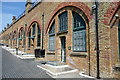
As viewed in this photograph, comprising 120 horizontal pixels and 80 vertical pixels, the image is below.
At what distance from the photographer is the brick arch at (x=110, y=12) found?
5909mm

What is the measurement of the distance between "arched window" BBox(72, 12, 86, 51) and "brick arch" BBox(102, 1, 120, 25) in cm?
192

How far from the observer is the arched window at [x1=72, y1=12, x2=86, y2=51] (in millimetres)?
8172

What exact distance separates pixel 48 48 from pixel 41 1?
569 centimetres

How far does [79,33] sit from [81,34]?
0.69 feet

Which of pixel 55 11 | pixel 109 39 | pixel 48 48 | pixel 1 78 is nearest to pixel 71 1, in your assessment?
pixel 55 11

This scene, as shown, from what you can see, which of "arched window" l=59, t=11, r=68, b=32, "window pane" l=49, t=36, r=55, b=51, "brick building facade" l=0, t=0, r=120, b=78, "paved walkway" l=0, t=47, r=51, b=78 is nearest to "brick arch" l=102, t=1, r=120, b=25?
"brick building facade" l=0, t=0, r=120, b=78

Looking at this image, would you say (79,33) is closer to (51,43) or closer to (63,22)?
(63,22)

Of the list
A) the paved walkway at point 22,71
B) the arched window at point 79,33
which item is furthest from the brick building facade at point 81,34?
the paved walkway at point 22,71

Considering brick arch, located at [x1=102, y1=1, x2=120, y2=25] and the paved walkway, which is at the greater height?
brick arch, located at [x1=102, y1=1, x2=120, y2=25]

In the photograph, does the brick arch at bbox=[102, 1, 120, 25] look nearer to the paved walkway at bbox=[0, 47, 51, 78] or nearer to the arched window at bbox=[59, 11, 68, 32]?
the arched window at bbox=[59, 11, 68, 32]

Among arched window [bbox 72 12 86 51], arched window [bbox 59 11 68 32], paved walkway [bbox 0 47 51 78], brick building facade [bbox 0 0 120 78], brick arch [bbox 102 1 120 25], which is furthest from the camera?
arched window [bbox 59 11 68 32]

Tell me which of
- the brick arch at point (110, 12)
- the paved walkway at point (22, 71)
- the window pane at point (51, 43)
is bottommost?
the paved walkway at point (22, 71)

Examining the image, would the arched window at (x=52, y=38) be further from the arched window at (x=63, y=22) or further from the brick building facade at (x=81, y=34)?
the arched window at (x=63, y=22)

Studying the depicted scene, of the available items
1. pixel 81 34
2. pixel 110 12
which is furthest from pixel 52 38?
pixel 110 12
